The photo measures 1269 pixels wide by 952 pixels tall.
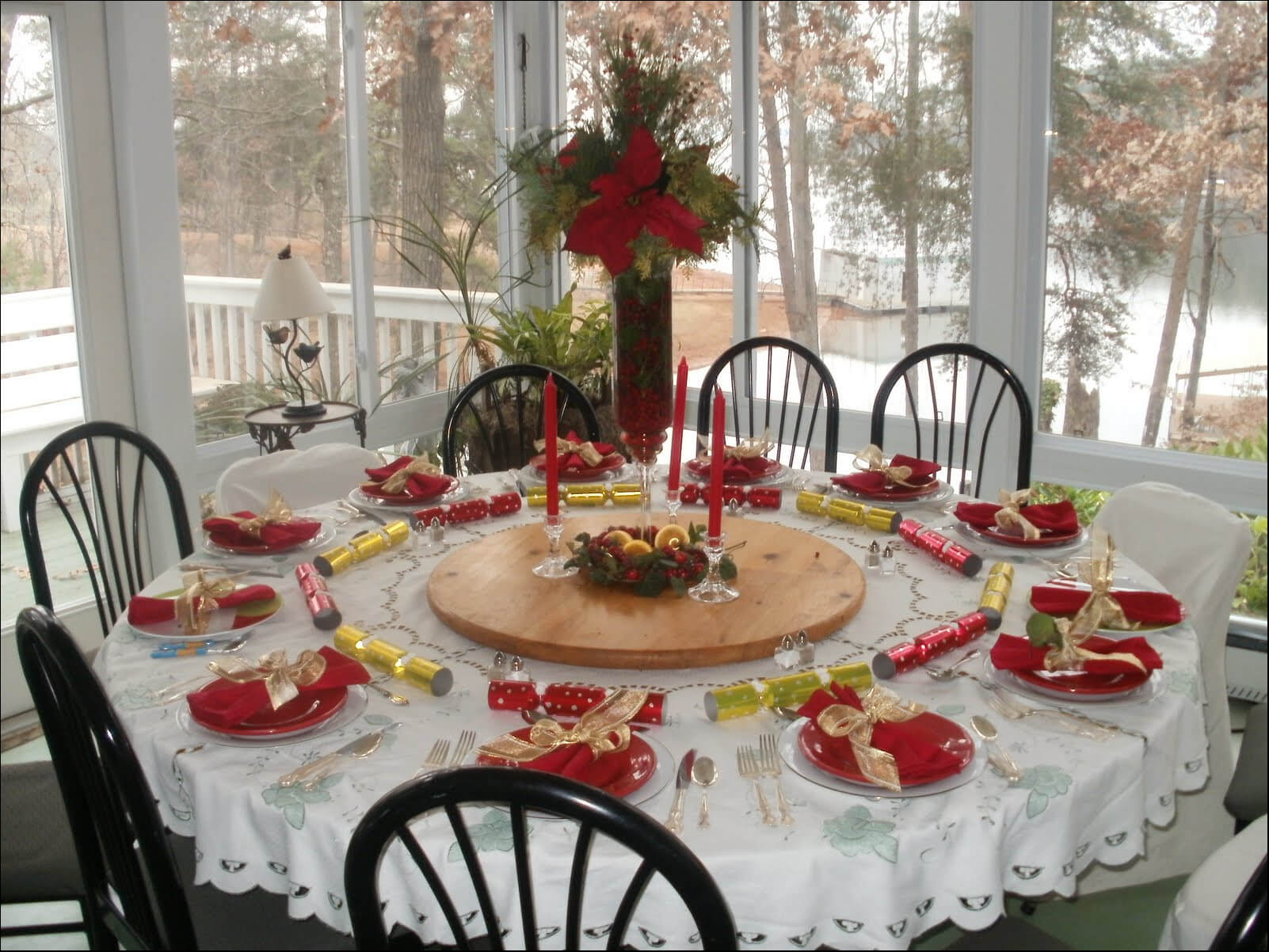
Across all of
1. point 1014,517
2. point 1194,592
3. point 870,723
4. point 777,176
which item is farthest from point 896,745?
point 777,176

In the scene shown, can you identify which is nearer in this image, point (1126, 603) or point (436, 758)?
point (436, 758)

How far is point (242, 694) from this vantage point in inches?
58.9

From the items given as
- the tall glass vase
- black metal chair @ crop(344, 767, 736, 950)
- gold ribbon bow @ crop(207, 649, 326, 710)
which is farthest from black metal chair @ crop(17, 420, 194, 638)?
black metal chair @ crop(344, 767, 736, 950)

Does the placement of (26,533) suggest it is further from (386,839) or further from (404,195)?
(404,195)

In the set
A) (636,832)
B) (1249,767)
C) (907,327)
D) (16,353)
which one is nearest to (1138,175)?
(907,327)

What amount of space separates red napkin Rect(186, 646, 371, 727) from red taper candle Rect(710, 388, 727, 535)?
22.4 inches

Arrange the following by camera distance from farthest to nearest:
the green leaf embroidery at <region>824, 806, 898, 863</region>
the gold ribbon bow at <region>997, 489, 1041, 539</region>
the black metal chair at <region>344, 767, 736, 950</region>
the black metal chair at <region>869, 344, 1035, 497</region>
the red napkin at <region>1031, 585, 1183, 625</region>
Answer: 1. the black metal chair at <region>869, 344, 1035, 497</region>
2. the gold ribbon bow at <region>997, 489, 1041, 539</region>
3. the red napkin at <region>1031, 585, 1183, 625</region>
4. the green leaf embroidery at <region>824, 806, 898, 863</region>
5. the black metal chair at <region>344, 767, 736, 950</region>

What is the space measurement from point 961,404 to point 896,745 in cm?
252

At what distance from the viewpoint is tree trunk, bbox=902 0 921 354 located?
3576mm

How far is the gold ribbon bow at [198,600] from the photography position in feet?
5.92

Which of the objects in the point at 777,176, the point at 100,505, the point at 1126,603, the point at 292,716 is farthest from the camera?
the point at 777,176

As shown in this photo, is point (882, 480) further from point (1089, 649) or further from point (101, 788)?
point (101, 788)

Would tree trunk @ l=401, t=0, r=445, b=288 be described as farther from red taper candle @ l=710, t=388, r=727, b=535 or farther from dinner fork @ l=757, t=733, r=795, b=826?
dinner fork @ l=757, t=733, r=795, b=826

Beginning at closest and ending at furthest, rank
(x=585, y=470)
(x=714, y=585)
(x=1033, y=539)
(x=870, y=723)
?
(x=870, y=723) < (x=714, y=585) < (x=1033, y=539) < (x=585, y=470)
